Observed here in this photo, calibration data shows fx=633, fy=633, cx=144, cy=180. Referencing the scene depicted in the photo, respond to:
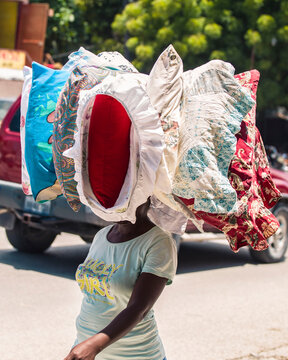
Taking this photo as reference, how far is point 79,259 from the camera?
27.1 feet

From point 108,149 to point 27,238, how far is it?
5.82 metres

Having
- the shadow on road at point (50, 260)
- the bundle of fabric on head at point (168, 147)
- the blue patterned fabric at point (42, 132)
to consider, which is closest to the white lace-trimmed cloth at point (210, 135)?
the bundle of fabric on head at point (168, 147)

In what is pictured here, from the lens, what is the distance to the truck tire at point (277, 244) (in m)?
9.12

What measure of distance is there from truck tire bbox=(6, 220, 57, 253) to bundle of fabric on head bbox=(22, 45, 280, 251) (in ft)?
18.4

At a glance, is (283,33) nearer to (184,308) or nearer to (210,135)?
(184,308)

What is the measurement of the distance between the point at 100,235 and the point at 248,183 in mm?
716

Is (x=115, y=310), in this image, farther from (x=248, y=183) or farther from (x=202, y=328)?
(x=202, y=328)

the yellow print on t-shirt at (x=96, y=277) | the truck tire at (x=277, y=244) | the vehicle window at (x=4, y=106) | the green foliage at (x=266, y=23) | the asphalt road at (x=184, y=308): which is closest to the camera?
the yellow print on t-shirt at (x=96, y=277)

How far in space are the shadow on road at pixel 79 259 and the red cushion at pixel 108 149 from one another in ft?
15.4

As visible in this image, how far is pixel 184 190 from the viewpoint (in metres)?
2.32

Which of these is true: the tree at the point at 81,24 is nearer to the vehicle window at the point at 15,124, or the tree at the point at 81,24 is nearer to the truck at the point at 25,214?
the vehicle window at the point at 15,124

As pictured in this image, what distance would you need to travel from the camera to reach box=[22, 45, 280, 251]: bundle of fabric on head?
2.28 meters

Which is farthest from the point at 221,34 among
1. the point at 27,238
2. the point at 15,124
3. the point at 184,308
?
the point at 184,308

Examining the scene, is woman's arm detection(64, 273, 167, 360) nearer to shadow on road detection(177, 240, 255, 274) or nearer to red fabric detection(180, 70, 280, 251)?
red fabric detection(180, 70, 280, 251)
